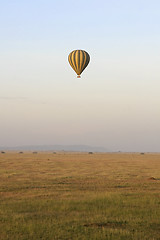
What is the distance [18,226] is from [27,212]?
3406 mm

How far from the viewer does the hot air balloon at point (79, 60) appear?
50.0 meters

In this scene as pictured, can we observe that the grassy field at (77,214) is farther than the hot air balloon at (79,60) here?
No

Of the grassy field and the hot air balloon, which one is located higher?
the hot air balloon

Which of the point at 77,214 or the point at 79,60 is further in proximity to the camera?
the point at 79,60

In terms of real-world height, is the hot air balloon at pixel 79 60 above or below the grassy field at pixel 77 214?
above

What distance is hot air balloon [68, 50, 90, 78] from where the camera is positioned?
4996 cm

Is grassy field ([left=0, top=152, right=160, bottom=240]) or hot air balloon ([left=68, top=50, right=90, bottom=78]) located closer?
grassy field ([left=0, top=152, right=160, bottom=240])

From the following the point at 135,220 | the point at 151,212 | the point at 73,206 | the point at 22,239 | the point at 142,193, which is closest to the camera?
the point at 22,239

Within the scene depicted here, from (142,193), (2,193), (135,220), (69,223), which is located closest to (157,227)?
(135,220)

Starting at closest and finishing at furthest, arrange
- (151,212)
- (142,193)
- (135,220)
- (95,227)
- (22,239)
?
(22,239) < (95,227) < (135,220) < (151,212) < (142,193)

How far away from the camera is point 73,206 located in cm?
1981

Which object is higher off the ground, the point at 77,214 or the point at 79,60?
the point at 79,60

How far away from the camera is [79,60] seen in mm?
49938

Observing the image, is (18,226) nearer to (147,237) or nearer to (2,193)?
(147,237)
